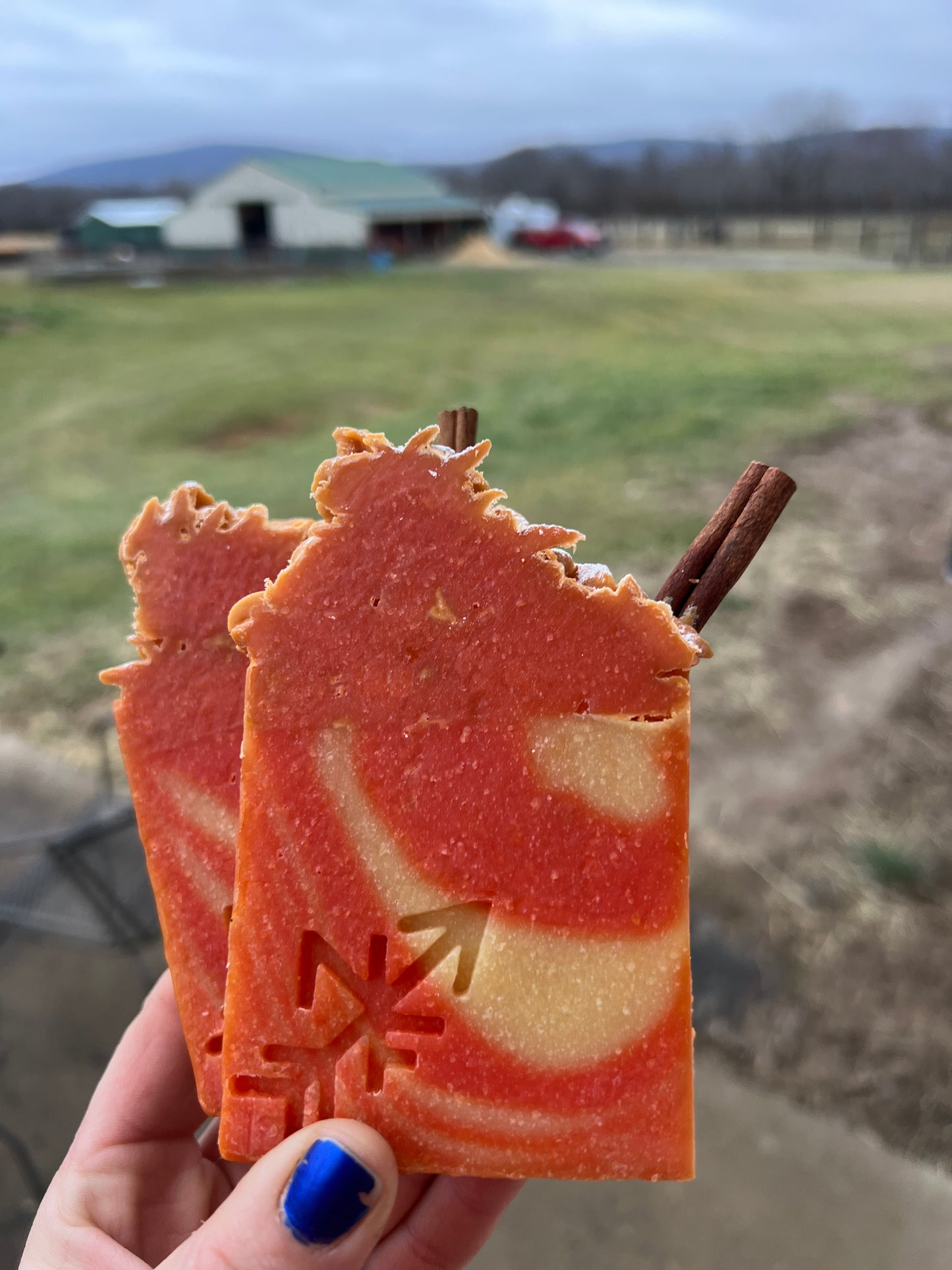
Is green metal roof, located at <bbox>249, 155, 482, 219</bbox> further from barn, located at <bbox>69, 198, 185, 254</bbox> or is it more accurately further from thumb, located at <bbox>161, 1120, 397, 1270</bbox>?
thumb, located at <bbox>161, 1120, 397, 1270</bbox>

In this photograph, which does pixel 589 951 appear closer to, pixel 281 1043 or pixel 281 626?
pixel 281 1043

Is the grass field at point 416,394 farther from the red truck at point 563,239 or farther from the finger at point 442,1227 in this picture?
the red truck at point 563,239

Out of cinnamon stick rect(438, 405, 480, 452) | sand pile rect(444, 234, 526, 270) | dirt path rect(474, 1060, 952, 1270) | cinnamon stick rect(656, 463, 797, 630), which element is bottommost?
dirt path rect(474, 1060, 952, 1270)

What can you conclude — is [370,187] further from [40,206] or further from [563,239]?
[40,206]

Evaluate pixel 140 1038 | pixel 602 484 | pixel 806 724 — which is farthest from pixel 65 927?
pixel 602 484

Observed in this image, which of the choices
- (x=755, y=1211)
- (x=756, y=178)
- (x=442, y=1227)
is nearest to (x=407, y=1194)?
(x=442, y=1227)

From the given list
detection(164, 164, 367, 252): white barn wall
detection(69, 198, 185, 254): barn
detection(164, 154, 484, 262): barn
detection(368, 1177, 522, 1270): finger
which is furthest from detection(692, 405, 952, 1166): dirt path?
detection(69, 198, 185, 254): barn
